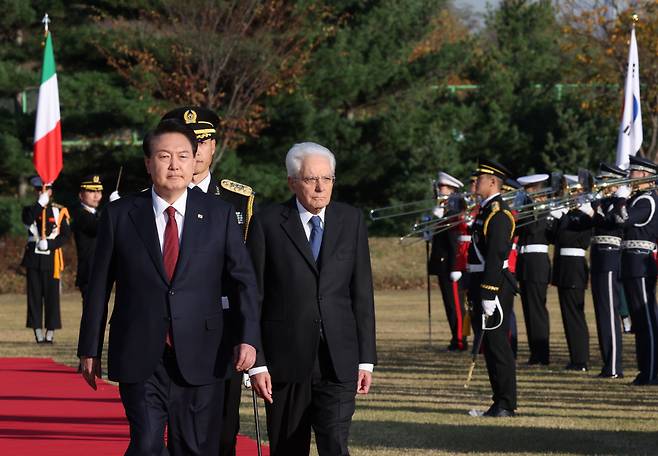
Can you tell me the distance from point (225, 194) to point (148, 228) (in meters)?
1.32

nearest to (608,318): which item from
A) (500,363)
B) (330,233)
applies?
(500,363)

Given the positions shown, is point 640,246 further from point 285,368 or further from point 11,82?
point 11,82

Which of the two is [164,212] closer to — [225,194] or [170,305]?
[170,305]

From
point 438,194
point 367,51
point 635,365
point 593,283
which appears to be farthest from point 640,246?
point 367,51

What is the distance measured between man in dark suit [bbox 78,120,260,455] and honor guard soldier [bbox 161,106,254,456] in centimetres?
Answer: 99

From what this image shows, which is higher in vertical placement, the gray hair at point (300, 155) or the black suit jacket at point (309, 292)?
the gray hair at point (300, 155)

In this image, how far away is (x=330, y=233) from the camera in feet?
21.7

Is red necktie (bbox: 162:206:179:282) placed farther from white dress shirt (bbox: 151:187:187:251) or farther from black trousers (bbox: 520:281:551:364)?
black trousers (bbox: 520:281:551:364)

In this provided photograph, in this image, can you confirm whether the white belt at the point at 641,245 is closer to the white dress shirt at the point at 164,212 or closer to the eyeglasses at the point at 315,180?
the eyeglasses at the point at 315,180

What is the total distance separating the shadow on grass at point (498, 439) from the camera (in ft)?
29.1

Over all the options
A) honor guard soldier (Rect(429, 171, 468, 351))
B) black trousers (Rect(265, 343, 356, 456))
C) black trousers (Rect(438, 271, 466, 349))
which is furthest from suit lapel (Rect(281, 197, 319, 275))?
honor guard soldier (Rect(429, 171, 468, 351))

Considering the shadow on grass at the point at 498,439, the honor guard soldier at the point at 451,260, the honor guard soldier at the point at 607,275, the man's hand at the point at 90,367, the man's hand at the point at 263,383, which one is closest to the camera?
the man's hand at the point at 90,367

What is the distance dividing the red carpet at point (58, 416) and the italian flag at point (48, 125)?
10981mm

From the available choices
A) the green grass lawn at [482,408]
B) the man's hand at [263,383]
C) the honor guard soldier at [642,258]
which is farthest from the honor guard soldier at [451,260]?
the man's hand at [263,383]
